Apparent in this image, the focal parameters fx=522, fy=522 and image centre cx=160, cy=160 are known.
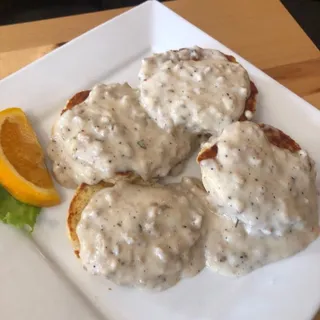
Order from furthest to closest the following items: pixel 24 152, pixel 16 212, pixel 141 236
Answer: pixel 24 152, pixel 16 212, pixel 141 236

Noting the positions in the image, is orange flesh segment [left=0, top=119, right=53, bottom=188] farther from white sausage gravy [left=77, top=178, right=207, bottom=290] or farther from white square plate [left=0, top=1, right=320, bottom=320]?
white sausage gravy [left=77, top=178, right=207, bottom=290]

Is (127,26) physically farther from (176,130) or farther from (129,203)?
(129,203)

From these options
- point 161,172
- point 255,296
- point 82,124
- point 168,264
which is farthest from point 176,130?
point 255,296

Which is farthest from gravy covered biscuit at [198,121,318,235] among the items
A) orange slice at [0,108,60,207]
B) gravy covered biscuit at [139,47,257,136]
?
orange slice at [0,108,60,207]

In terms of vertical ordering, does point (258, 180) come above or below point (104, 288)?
above

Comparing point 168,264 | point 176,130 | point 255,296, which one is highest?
point 176,130

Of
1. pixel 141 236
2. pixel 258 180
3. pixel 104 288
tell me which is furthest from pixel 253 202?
pixel 104 288

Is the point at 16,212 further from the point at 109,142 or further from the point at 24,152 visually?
the point at 109,142

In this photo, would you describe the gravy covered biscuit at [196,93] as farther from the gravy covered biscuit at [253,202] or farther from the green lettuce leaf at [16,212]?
the green lettuce leaf at [16,212]
